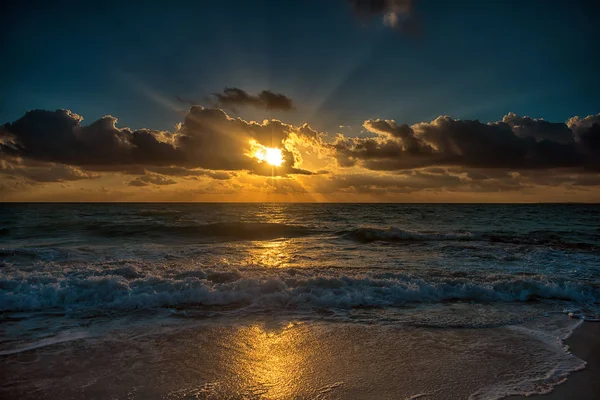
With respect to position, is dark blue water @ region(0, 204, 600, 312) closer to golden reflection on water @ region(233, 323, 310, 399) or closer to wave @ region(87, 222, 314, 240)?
golden reflection on water @ region(233, 323, 310, 399)

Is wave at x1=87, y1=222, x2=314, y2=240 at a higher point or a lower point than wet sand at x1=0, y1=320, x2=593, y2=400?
lower

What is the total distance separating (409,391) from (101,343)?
527 cm

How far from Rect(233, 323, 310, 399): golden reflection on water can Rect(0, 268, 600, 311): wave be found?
1874 millimetres

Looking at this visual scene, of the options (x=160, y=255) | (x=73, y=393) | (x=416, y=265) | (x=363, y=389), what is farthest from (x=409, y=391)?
(x=160, y=255)

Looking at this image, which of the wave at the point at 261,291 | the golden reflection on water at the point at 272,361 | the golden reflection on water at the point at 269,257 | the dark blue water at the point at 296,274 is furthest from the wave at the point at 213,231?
the golden reflection on water at the point at 272,361

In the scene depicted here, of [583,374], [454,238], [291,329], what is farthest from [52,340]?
[454,238]

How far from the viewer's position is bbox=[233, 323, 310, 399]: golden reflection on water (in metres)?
4.48

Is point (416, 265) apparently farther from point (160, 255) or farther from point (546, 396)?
point (160, 255)

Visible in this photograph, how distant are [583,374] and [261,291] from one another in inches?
267

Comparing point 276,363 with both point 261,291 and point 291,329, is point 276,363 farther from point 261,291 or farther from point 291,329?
point 261,291

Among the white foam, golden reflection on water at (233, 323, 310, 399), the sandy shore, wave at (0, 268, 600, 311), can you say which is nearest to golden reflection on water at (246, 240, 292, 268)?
wave at (0, 268, 600, 311)

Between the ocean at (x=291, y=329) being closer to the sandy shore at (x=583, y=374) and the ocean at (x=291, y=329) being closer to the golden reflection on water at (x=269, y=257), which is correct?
the sandy shore at (x=583, y=374)

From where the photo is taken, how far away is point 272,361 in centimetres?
531

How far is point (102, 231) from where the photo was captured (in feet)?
90.1
